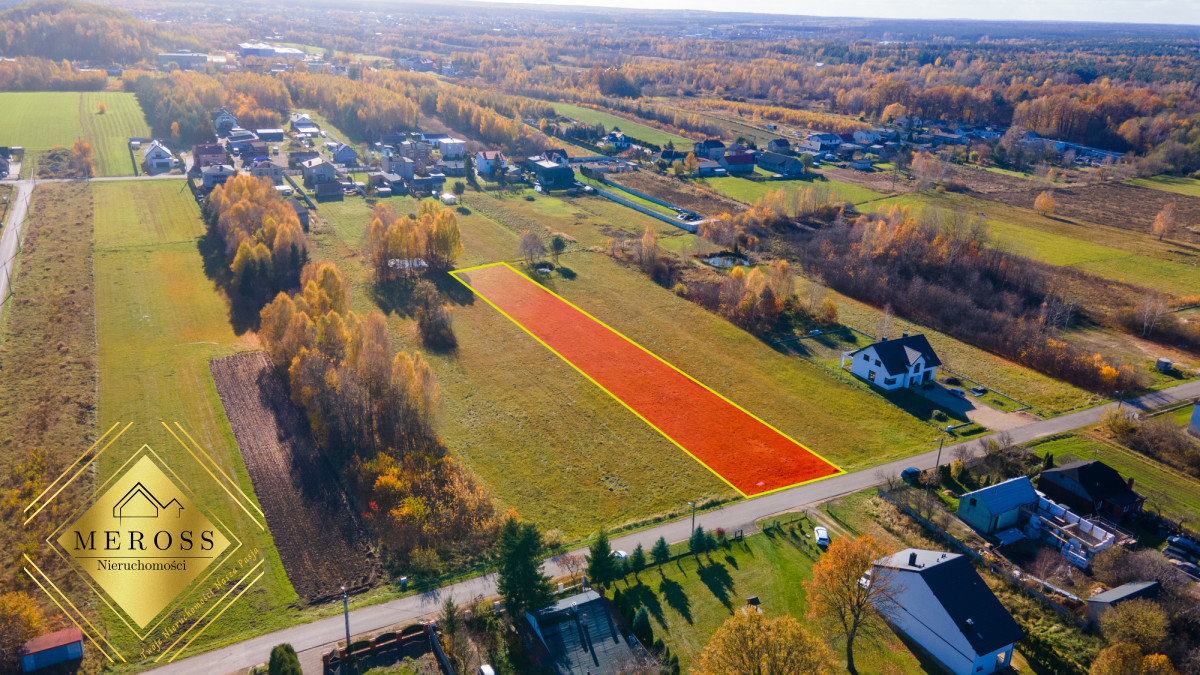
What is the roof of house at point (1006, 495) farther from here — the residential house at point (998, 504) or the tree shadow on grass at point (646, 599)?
the tree shadow on grass at point (646, 599)

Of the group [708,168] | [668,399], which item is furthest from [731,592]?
[708,168]

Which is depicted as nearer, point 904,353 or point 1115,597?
point 1115,597

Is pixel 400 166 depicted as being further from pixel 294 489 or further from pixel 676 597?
pixel 676 597

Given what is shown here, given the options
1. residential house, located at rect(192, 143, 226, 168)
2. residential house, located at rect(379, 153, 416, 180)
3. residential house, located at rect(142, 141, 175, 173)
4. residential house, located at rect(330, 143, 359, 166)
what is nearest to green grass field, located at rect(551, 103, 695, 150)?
residential house, located at rect(379, 153, 416, 180)

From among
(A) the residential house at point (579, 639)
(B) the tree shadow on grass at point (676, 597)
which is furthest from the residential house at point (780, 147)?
(A) the residential house at point (579, 639)

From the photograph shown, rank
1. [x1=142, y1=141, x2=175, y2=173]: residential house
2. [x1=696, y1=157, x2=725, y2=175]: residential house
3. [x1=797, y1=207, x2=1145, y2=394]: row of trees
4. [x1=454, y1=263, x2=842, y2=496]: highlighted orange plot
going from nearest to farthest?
[x1=454, y1=263, x2=842, y2=496]: highlighted orange plot → [x1=797, y1=207, x2=1145, y2=394]: row of trees → [x1=142, y1=141, x2=175, y2=173]: residential house → [x1=696, y1=157, x2=725, y2=175]: residential house

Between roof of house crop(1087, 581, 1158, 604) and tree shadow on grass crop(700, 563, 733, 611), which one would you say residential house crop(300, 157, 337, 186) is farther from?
roof of house crop(1087, 581, 1158, 604)

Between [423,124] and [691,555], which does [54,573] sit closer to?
[691,555]
